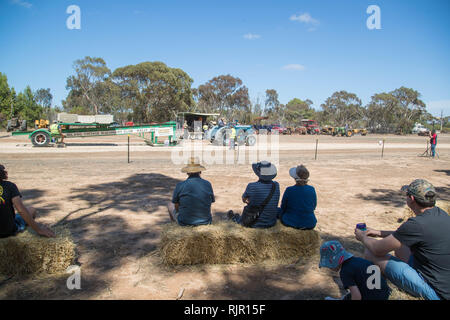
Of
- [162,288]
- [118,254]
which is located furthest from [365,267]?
[118,254]

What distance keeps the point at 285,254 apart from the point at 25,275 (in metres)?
3.44

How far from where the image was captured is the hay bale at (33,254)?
3820mm

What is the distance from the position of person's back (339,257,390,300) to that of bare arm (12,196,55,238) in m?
3.63

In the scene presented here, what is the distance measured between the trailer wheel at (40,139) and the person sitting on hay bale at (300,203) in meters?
19.5

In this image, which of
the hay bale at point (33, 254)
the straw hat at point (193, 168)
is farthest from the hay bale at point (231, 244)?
the hay bale at point (33, 254)

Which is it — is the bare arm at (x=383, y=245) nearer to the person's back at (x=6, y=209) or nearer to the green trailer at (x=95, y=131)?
the person's back at (x=6, y=209)

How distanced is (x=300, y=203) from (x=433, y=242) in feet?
6.36

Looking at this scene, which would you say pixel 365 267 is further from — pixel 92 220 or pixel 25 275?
pixel 92 220

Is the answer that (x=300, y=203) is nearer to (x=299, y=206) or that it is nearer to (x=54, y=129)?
(x=299, y=206)

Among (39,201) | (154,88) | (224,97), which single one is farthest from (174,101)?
(39,201)

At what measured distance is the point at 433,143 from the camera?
1875 cm

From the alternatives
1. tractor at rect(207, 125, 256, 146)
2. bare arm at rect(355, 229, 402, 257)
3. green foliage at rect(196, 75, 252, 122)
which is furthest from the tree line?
bare arm at rect(355, 229, 402, 257)
